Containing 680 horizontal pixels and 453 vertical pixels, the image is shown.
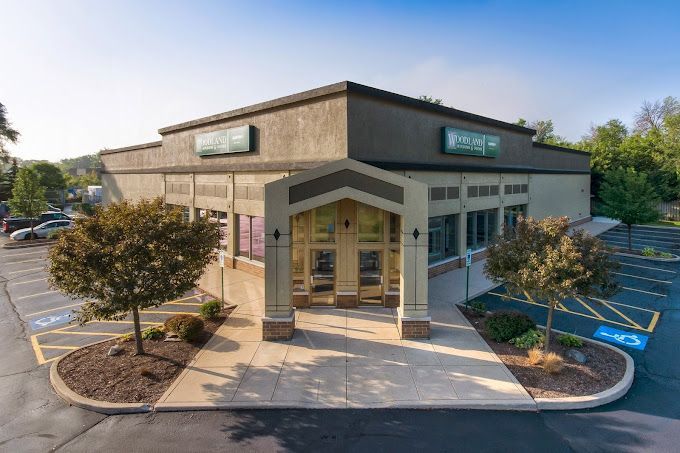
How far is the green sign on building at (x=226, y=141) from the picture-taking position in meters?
19.8

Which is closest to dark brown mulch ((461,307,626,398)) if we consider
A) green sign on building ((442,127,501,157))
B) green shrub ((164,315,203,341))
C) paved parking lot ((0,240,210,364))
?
green shrub ((164,315,203,341))

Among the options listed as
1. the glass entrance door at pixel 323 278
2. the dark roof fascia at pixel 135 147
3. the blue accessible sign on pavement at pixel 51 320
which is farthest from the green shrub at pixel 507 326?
the dark roof fascia at pixel 135 147

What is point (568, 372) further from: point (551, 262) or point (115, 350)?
point (115, 350)

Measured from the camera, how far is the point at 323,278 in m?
16.3

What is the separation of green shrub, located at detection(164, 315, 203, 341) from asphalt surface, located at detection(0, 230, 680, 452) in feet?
11.5

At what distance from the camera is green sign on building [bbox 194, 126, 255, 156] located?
19.8 metres

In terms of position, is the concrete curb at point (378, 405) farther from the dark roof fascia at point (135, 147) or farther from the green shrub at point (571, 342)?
the dark roof fascia at point (135, 147)

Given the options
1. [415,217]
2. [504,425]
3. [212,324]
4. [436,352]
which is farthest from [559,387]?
[212,324]

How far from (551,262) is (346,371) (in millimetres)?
6200

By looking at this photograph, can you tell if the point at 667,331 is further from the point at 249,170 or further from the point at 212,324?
the point at 249,170

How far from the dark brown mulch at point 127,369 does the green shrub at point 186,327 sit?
0.25m

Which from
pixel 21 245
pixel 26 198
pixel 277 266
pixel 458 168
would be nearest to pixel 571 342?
pixel 277 266

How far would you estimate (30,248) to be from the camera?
3064 cm

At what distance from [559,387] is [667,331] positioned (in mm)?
6814
